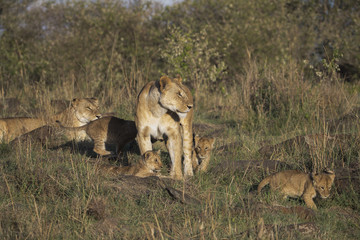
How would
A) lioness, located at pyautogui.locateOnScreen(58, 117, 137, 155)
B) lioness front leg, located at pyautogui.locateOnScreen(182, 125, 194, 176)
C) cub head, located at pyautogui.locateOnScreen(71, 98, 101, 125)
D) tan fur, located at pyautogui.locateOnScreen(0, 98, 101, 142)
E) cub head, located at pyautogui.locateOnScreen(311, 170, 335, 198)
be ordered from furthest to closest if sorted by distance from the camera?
cub head, located at pyautogui.locateOnScreen(71, 98, 101, 125)
tan fur, located at pyautogui.locateOnScreen(0, 98, 101, 142)
lioness, located at pyautogui.locateOnScreen(58, 117, 137, 155)
lioness front leg, located at pyautogui.locateOnScreen(182, 125, 194, 176)
cub head, located at pyautogui.locateOnScreen(311, 170, 335, 198)

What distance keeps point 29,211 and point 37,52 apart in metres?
14.9

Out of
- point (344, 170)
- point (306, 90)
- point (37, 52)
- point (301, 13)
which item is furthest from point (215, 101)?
point (301, 13)

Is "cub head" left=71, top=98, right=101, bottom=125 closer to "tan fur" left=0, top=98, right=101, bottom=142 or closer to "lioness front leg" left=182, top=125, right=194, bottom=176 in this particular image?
"tan fur" left=0, top=98, right=101, bottom=142

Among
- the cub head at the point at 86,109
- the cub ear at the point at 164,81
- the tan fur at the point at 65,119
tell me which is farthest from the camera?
the cub head at the point at 86,109

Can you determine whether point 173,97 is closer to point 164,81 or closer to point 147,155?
point 164,81

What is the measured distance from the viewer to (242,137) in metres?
8.64

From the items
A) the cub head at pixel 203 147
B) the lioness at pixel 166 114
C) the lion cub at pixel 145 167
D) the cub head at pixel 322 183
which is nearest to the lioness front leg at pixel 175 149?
the lioness at pixel 166 114

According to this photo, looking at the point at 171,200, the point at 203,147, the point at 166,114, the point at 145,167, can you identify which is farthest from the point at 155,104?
the point at 171,200

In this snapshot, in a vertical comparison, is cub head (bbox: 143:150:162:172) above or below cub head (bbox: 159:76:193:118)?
below

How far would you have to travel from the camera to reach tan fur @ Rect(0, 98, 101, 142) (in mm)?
8938

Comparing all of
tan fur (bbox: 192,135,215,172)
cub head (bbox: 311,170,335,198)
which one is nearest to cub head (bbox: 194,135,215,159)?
tan fur (bbox: 192,135,215,172)

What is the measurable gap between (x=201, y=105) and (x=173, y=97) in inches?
243

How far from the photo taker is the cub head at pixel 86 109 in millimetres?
9148

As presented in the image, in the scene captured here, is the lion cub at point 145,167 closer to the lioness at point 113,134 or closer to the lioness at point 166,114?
the lioness at point 166,114
